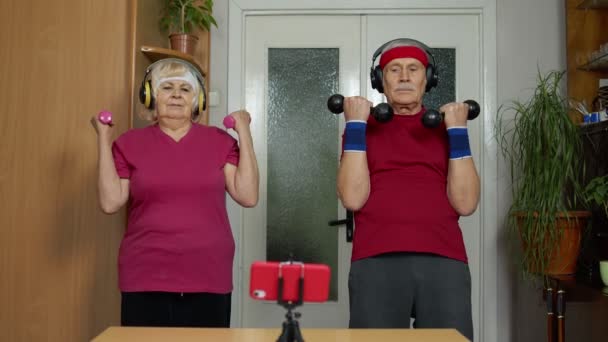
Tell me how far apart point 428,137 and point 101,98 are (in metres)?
1.36

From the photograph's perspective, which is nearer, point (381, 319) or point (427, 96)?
point (381, 319)

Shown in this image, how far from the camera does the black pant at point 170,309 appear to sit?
158cm

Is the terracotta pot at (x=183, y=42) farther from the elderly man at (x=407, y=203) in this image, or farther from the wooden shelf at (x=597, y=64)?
the wooden shelf at (x=597, y=64)

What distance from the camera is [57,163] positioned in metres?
2.36

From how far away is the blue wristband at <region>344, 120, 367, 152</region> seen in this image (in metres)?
1.62

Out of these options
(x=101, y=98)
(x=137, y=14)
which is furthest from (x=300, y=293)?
(x=137, y=14)

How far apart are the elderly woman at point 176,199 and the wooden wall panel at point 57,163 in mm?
717

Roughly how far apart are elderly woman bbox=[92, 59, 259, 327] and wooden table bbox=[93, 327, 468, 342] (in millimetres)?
417

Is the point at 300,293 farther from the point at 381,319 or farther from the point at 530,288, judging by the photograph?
Result: the point at 530,288

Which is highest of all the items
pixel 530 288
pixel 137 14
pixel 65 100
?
pixel 137 14

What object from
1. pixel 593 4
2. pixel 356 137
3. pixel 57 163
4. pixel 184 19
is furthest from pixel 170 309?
pixel 593 4

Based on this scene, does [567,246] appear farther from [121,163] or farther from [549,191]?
[121,163]

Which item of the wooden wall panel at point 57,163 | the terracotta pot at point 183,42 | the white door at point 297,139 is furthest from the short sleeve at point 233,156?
the white door at point 297,139

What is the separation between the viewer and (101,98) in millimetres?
2361
